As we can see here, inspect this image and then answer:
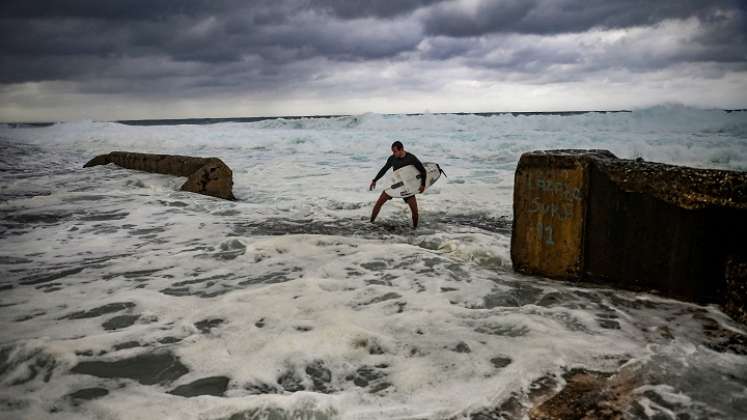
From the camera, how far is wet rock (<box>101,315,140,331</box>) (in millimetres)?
3018

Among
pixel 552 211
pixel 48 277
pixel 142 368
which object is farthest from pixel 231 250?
pixel 552 211

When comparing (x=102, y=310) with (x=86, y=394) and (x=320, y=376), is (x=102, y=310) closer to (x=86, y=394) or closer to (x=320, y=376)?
(x=86, y=394)

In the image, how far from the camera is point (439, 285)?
382 centimetres

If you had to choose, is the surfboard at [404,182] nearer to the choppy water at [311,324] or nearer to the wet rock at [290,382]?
the choppy water at [311,324]

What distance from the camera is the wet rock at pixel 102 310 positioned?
10.5 feet

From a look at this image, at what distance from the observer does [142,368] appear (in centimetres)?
253

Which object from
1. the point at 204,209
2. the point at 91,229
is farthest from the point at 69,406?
the point at 204,209

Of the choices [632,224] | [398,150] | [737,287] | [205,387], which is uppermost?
[398,150]

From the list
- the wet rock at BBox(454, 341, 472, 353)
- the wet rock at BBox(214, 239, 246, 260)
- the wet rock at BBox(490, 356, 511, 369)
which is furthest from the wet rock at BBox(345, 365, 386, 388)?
the wet rock at BBox(214, 239, 246, 260)

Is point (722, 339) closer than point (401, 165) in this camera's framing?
Yes

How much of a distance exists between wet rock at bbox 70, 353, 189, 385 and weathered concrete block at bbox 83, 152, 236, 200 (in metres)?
6.02

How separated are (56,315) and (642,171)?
4196mm

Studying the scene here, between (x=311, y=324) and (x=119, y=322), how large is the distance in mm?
1280

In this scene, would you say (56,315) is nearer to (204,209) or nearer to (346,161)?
(204,209)
